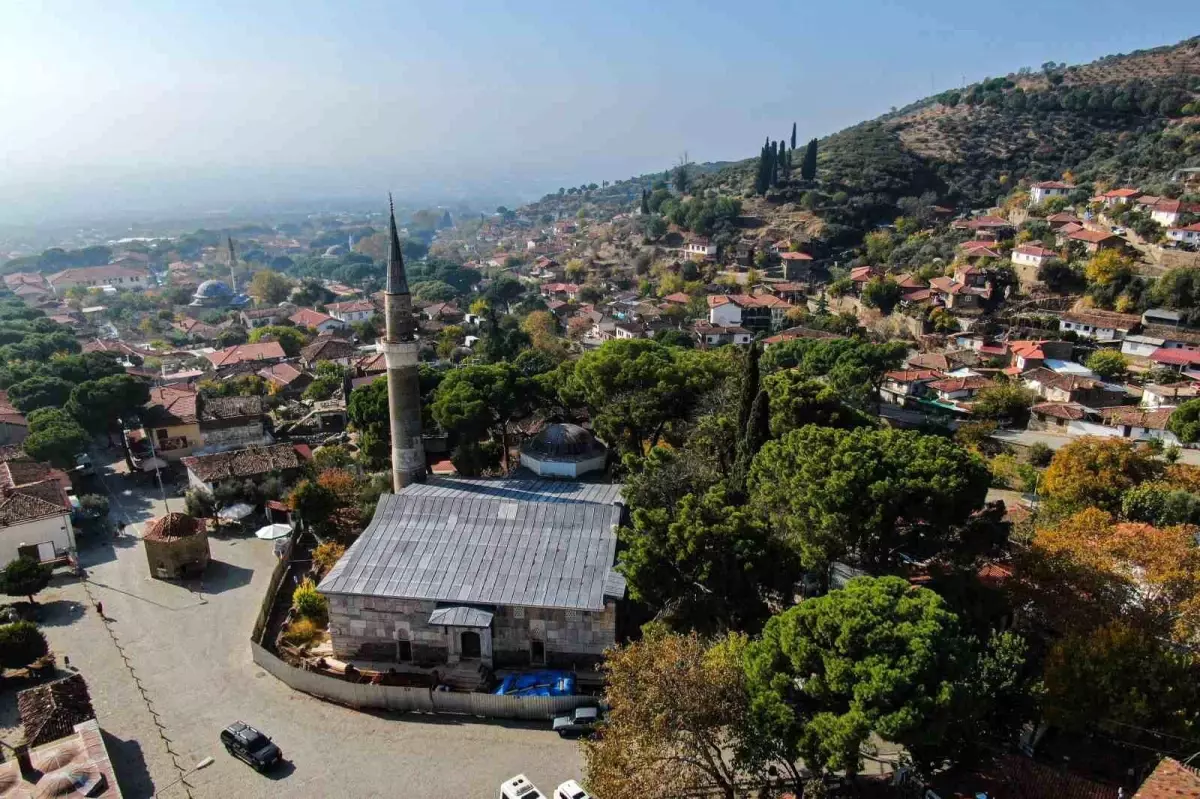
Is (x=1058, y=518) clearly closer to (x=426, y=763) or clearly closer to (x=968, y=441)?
(x=968, y=441)

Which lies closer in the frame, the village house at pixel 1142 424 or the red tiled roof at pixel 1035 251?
the village house at pixel 1142 424

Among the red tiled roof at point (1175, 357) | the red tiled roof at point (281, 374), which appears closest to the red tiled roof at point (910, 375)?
the red tiled roof at point (1175, 357)

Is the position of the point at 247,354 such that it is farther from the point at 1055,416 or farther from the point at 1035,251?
the point at 1035,251

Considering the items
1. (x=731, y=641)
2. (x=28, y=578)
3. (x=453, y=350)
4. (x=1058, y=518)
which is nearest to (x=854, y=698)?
(x=731, y=641)

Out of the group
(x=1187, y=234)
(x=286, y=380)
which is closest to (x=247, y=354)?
(x=286, y=380)

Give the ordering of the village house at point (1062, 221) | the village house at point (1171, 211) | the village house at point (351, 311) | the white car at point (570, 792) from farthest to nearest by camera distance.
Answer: the village house at point (351, 311)
the village house at point (1062, 221)
the village house at point (1171, 211)
the white car at point (570, 792)

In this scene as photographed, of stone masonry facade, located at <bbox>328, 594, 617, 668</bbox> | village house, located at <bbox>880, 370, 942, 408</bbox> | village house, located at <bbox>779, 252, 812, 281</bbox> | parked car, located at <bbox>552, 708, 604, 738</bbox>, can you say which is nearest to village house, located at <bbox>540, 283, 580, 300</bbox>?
village house, located at <bbox>779, 252, 812, 281</bbox>

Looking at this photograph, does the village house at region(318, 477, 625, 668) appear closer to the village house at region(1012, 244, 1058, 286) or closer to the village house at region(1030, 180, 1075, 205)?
the village house at region(1012, 244, 1058, 286)

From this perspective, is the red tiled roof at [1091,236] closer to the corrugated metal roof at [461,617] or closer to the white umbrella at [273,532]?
the corrugated metal roof at [461,617]
